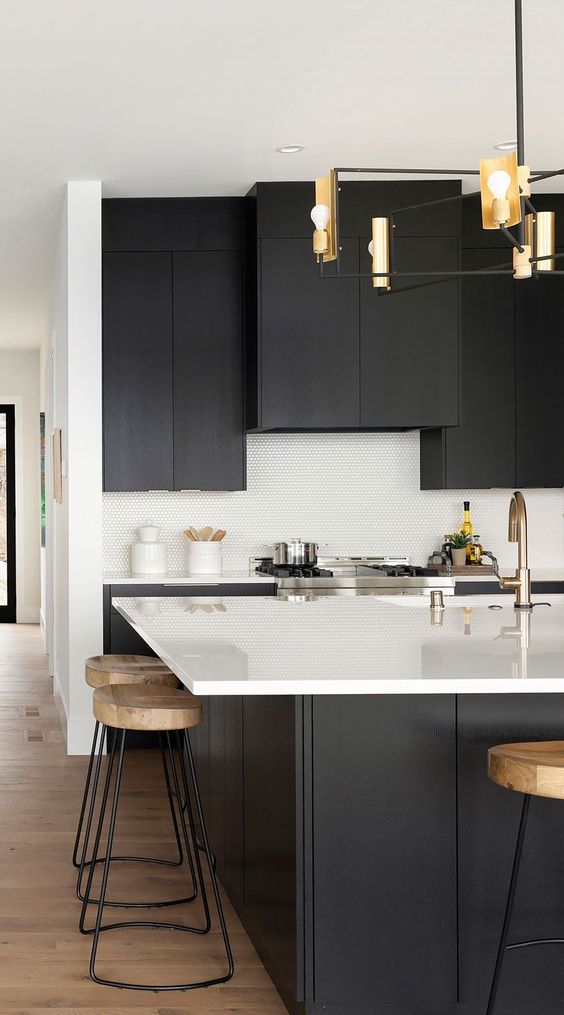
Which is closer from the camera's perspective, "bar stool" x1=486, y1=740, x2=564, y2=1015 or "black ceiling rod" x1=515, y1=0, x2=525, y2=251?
"bar stool" x1=486, y1=740, x2=564, y2=1015

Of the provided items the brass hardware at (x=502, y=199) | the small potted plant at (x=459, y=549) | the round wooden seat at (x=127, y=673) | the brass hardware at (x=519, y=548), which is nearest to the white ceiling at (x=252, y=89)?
the brass hardware at (x=502, y=199)

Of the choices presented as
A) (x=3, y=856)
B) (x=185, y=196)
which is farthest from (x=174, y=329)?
(x=3, y=856)

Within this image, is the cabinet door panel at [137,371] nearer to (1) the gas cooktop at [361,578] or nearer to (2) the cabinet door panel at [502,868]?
(1) the gas cooktop at [361,578]

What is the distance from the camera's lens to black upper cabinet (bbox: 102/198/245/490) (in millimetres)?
5754

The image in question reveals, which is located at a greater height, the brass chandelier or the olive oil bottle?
the brass chandelier

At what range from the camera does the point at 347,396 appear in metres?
5.66

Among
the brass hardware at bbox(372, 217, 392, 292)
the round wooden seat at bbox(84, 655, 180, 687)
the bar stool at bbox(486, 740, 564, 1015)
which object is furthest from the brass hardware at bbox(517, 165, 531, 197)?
the round wooden seat at bbox(84, 655, 180, 687)

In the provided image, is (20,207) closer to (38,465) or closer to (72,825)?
(72,825)

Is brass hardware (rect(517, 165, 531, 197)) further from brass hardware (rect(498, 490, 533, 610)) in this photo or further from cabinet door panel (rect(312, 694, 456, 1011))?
cabinet door panel (rect(312, 694, 456, 1011))

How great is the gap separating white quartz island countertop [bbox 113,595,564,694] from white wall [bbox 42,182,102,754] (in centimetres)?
176

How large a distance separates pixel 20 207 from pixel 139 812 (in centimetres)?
346

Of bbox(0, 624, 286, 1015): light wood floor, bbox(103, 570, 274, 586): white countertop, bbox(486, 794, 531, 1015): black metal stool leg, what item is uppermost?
bbox(103, 570, 274, 586): white countertop

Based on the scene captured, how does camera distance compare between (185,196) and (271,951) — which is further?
(185,196)

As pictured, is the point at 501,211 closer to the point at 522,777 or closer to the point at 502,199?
the point at 502,199
